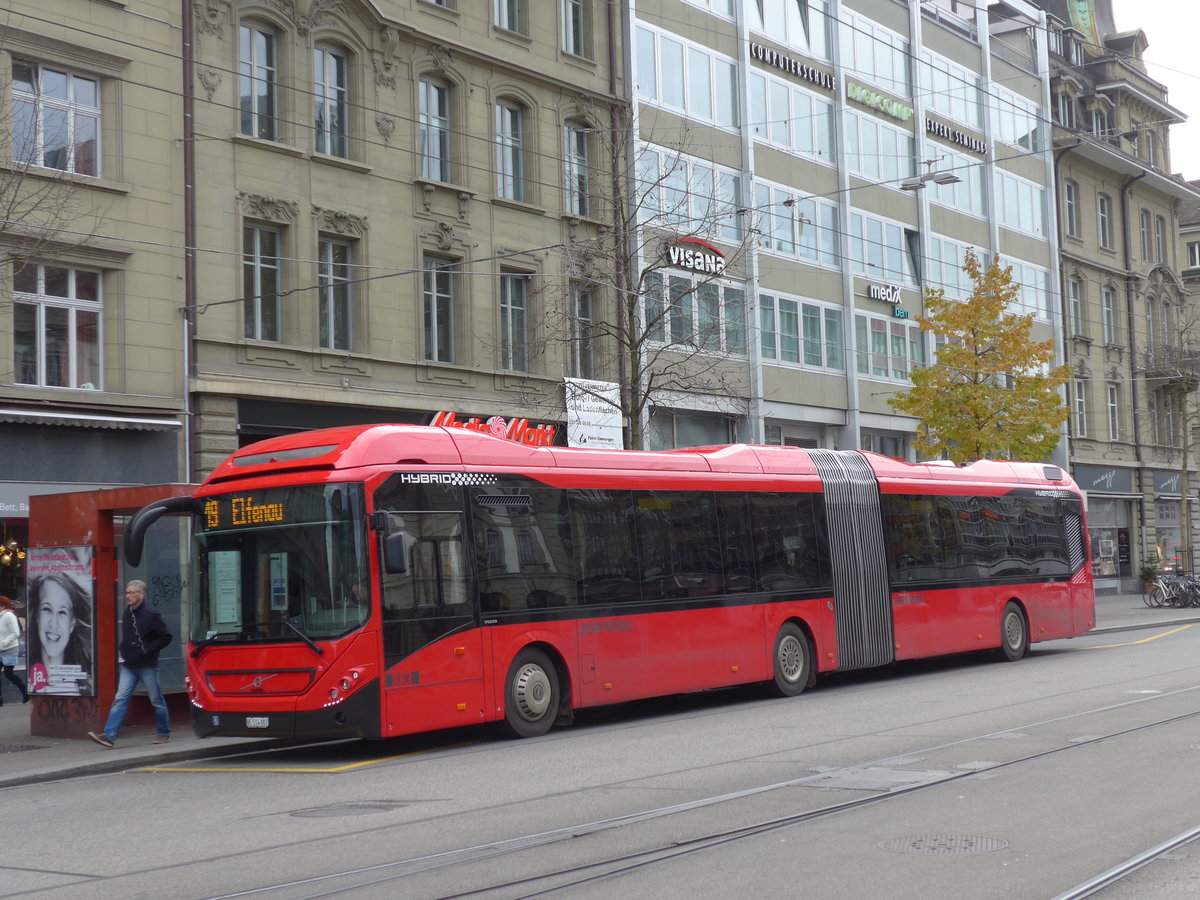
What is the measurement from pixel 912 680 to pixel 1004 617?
11.7 ft

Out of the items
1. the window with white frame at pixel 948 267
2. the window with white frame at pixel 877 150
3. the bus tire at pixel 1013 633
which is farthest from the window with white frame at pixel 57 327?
the window with white frame at pixel 948 267

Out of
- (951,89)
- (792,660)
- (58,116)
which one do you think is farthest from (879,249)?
(58,116)

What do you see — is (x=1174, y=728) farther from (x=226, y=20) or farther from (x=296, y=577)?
(x=226, y=20)

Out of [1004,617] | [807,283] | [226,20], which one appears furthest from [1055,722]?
[807,283]

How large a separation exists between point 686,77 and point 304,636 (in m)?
22.7

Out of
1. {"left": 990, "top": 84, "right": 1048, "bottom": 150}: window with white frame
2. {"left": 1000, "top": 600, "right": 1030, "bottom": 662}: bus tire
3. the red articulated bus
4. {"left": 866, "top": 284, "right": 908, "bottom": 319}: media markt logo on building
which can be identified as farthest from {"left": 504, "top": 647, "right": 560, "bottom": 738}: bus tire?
{"left": 990, "top": 84, "right": 1048, "bottom": 150}: window with white frame

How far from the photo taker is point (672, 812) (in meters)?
9.42

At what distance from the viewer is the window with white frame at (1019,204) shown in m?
45.9

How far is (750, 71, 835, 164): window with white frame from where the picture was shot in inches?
1383

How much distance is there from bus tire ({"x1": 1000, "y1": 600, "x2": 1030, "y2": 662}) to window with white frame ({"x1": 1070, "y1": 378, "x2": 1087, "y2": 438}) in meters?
26.4

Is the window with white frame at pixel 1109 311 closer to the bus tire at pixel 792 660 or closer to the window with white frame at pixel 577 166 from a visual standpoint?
the window with white frame at pixel 577 166

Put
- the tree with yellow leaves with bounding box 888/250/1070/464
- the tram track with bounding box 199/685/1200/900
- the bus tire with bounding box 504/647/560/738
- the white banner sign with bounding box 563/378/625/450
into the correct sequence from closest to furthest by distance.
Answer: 1. the tram track with bounding box 199/685/1200/900
2. the bus tire with bounding box 504/647/560/738
3. the white banner sign with bounding box 563/378/625/450
4. the tree with yellow leaves with bounding box 888/250/1070/464

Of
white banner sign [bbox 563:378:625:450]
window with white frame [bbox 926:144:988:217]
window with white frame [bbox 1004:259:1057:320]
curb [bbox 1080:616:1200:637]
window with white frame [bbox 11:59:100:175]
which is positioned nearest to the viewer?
window with white frame [bbox 11:59:100:175]

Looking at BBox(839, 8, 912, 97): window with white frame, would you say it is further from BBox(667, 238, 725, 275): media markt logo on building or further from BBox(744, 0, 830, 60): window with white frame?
BBox(667, 238, 725, 275): media markt logo on building
